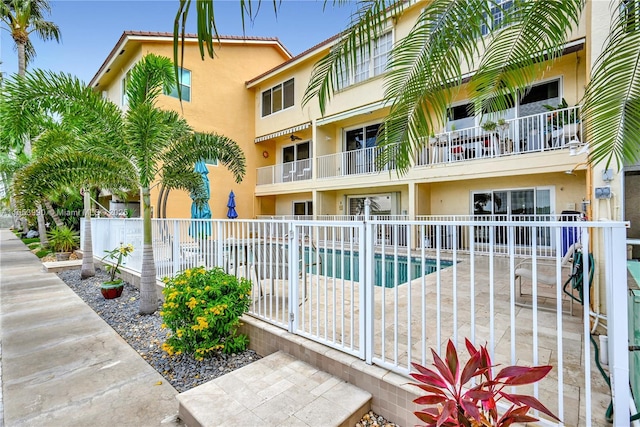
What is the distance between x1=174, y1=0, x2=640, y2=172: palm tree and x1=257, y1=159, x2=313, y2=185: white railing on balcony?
41.9 ft

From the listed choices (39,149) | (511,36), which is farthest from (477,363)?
(39,149)

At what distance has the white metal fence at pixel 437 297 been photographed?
1984 mm

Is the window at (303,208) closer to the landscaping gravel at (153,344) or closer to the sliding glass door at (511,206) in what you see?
the sliding glass door at (511,206)

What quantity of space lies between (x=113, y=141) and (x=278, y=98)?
12.6 m

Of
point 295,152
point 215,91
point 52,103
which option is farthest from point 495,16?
point 215,91

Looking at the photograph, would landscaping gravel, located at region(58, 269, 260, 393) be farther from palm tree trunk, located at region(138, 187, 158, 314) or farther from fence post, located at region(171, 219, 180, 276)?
fence post, located at region(171, 219, 180, 276)

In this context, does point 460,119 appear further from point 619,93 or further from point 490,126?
point 619,93

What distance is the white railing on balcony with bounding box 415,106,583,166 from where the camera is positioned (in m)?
8.68

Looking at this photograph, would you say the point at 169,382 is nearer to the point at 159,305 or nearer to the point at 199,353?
the point at 199,353

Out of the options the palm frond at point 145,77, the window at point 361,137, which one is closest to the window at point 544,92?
the window at point 361,137

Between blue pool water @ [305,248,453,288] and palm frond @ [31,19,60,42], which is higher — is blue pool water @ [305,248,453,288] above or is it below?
below

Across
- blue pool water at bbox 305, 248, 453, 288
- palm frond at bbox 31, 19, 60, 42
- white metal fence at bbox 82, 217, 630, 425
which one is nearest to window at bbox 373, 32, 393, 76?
blue pool water at bbox 305, 248, 453, 288

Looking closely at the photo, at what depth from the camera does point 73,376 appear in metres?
3.56

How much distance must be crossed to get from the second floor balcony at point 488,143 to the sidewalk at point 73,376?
616 centimetres
